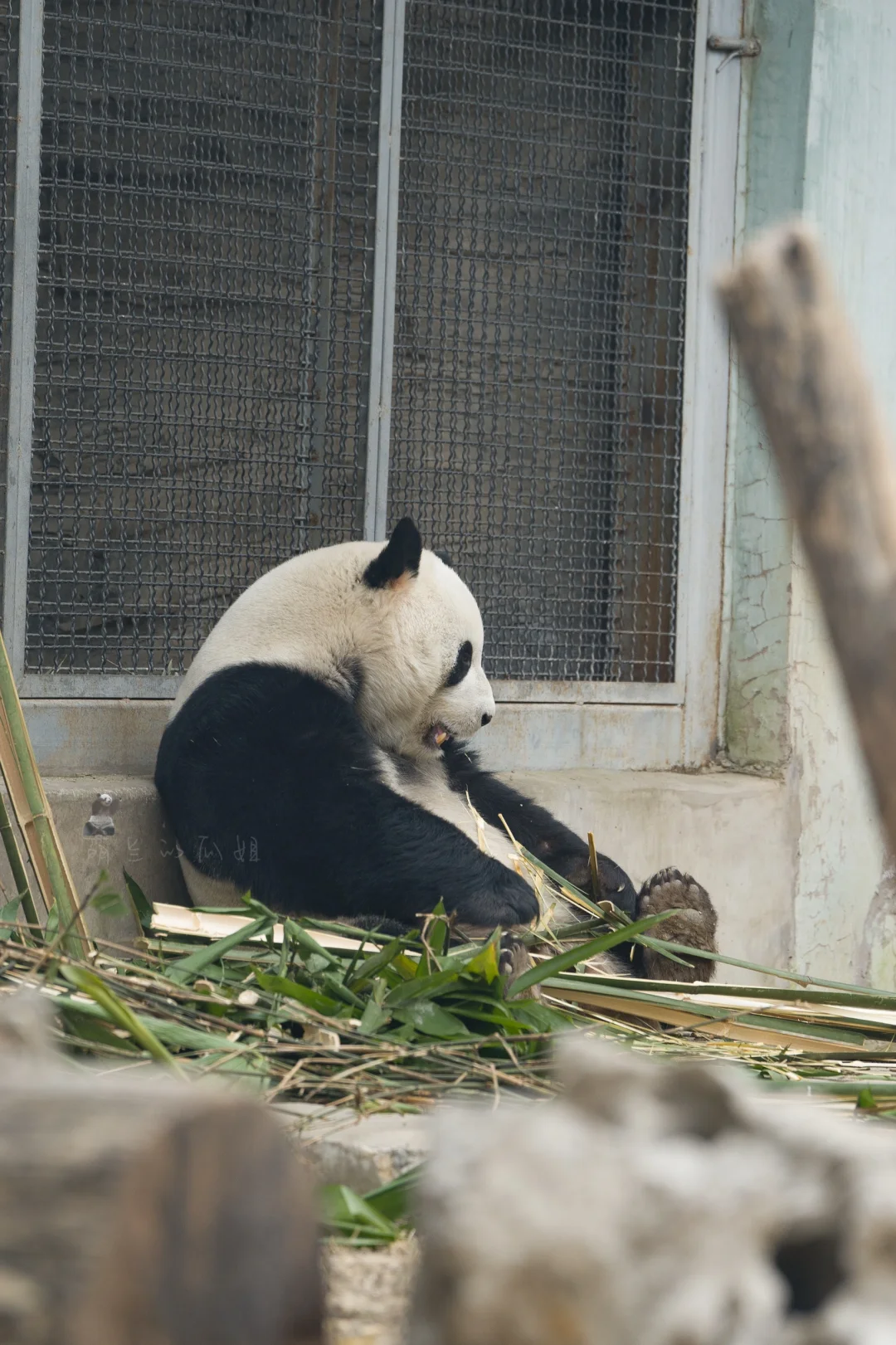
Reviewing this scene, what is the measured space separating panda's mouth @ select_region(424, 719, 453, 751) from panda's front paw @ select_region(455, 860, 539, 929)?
652 millimetres

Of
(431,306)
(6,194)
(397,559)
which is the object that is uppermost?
(6,194)

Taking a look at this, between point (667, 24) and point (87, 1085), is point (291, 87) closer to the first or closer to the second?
point (667, 24)

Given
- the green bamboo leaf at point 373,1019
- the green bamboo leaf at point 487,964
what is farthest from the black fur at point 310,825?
the green bamboo leaf at point 373,1019

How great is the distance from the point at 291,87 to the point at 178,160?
963 millimetres

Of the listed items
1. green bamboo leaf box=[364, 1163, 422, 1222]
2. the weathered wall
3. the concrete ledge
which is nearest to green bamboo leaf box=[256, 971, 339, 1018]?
green bamboo leaf box=[364, 1163, 422, 1222]

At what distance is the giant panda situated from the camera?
3.81 metres

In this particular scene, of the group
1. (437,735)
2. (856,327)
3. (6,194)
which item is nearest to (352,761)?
(437,735)

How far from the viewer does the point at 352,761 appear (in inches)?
154

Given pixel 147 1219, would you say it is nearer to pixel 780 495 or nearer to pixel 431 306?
pixel 431 306

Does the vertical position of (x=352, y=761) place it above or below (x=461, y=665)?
below

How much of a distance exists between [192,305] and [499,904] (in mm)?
2601

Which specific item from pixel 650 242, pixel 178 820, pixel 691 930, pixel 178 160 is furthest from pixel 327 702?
pixel 650 242

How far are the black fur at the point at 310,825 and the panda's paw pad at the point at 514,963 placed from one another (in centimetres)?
59

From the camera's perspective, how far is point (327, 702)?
401 centimetres
